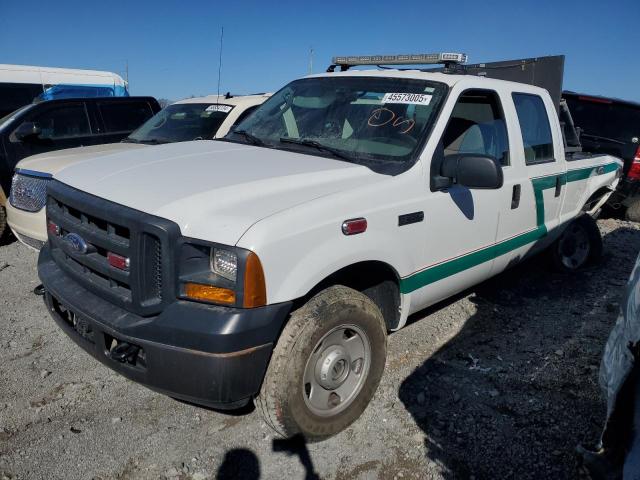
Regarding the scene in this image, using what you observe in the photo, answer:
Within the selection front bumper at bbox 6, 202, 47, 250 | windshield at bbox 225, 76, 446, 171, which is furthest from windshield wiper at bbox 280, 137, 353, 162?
front bumper at bbox 6, 202, 47, 250

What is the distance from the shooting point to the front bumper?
4.59 m

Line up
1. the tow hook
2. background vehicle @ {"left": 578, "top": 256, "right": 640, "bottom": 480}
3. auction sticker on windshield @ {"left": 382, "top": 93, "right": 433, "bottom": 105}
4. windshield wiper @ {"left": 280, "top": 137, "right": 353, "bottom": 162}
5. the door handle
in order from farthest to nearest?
the door handle < auction sticker on windshield @ {"left": 382, "top": 93, "right": 433, "bottom": 105} < windshield wiper @ {"left": 280, "top": 137, "right": 353, "bottom": 162} < the tow hook < background vehicle @ {"left": 578, "top": 256, "right": 640, "bottom": 480}

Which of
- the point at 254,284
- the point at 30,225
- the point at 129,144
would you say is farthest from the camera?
the point at 129,144

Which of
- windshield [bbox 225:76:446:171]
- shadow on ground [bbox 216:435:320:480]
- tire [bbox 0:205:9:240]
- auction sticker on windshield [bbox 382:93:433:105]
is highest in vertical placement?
auction sticker on windshield [bbox 382:93:433:105]

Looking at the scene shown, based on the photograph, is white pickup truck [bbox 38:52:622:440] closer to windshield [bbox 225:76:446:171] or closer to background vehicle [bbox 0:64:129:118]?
windshield [bbox 225:76:446:171]

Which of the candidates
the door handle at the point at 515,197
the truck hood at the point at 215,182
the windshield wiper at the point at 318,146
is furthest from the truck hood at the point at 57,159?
the door handle at the point at 515,197

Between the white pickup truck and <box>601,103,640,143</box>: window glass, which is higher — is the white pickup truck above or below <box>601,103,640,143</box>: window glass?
below

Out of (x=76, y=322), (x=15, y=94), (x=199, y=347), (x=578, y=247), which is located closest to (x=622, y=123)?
(x=578, y=247)

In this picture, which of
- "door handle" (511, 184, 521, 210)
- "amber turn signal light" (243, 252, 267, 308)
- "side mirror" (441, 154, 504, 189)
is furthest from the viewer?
"door handle" (511, 184, 521, 210)

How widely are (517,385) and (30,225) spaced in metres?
4.45

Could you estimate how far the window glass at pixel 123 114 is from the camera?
6.99m

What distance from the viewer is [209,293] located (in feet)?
7.19

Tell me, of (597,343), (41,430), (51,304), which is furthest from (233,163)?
(597,343)

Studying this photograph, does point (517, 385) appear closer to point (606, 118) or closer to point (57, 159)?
point (57, 159)
